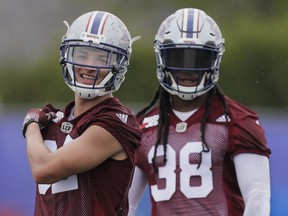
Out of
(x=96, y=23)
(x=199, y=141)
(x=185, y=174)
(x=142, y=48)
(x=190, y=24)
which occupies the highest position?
(x=96, y=23)

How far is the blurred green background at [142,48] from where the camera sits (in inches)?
507

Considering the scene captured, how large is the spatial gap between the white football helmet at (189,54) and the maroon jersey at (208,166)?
0.15 metres

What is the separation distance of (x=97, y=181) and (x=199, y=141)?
0.78m

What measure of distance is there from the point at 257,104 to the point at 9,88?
3729 mm

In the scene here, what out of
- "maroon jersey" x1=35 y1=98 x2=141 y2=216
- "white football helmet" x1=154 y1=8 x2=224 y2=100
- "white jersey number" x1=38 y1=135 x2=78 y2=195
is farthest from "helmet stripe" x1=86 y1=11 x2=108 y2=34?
"white football helmet" x1=154 y1=8 x2=224 y2=100

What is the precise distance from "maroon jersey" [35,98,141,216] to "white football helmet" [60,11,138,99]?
0.10m

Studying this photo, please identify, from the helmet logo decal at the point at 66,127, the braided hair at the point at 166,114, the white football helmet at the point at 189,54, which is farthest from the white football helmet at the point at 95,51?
the braided hair at the point at 166,114

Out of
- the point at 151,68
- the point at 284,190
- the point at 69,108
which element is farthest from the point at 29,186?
the point at 151,68

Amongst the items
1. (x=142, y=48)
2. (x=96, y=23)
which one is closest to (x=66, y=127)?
(x=96, y=23)

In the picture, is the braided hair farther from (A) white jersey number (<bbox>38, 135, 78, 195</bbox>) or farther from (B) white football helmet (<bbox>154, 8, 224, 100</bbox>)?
(A) white jersey number (<bbox>38, 135, 78, 195</bbox>)

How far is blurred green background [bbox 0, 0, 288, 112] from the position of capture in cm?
1288

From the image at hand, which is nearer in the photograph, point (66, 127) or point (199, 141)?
point (66, 127)

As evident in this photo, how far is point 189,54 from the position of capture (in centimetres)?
461

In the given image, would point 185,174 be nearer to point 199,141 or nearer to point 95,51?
point 199,141
